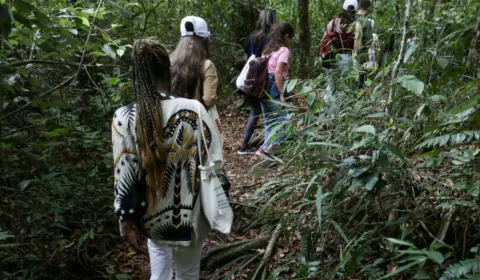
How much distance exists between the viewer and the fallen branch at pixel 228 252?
3631mm

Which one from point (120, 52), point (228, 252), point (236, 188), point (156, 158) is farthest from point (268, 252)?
point (236, 188)

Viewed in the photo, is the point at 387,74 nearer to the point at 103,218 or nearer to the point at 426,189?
the point at 426,189

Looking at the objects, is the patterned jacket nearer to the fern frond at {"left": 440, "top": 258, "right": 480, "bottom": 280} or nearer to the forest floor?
the forest floor

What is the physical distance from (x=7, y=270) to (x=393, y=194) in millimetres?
2930

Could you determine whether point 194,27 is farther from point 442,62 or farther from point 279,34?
point 442,62

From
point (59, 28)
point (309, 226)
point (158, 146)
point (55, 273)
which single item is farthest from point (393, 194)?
point (55, 273)

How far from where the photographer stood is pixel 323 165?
3064 millimetres

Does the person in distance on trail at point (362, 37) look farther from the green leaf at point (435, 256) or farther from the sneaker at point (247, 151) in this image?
the sneaker at point (247, 151)

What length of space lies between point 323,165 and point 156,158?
118 centimetres

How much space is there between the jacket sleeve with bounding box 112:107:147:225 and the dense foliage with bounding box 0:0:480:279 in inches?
27.5

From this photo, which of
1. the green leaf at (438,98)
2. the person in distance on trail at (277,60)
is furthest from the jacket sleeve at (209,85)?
the green leaf at (438,98)

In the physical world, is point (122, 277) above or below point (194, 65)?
below

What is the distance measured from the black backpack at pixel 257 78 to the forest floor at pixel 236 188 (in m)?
0.85

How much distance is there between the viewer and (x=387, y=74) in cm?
349
